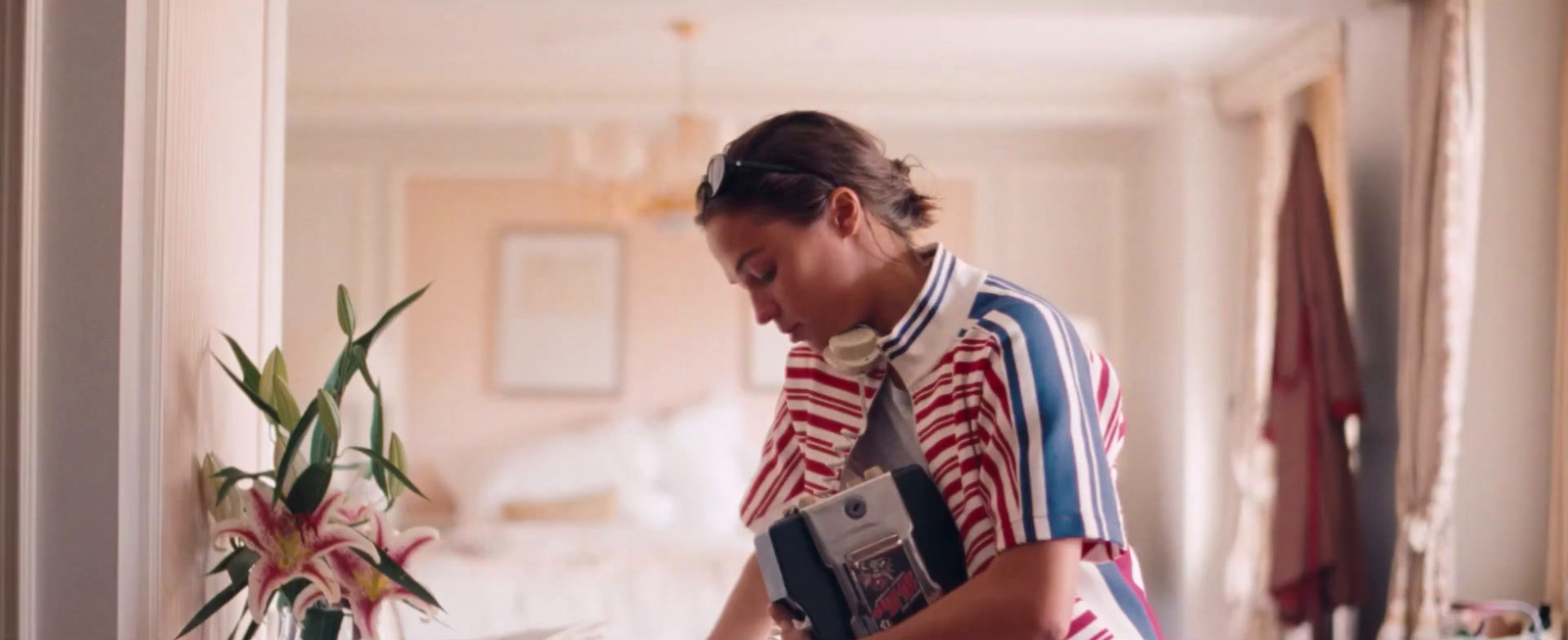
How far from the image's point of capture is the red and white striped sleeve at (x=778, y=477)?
157 centimetres

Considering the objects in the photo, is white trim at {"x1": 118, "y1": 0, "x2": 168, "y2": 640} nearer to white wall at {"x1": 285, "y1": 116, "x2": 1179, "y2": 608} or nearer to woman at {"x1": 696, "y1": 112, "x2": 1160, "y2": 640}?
woman at {"x1": 696, "y1": 112, "x2": 1160, "y2": 640}

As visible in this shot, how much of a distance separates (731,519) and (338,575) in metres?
3.71

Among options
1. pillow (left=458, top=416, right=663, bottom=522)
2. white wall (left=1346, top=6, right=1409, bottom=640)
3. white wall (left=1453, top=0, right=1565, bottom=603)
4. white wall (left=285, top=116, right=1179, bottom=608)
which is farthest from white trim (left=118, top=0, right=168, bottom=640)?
white wall (left=285, top=116, right=1179, bottom=608)

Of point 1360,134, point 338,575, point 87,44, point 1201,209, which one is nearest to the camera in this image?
point 87,44

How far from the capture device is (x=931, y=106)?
17.5 feet

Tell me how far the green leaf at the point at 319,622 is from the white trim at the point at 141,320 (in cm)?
16

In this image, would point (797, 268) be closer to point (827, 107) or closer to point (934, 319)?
point (934, 319)

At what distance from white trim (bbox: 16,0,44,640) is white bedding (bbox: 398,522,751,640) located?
213 cm

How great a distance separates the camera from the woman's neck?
135 centimetres

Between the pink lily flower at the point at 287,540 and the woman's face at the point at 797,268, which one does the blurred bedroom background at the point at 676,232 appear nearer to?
the pink lily flower at the point at 287,540

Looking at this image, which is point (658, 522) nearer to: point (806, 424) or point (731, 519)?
point (731, 519)

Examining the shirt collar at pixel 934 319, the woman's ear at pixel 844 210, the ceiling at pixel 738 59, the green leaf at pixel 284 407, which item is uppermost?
the ceiling at pixel 738 59

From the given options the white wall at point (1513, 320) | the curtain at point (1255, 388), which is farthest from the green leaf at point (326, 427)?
the curtain at point (1255, 388)

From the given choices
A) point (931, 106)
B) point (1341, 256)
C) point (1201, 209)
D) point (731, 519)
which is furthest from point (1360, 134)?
point (731, 519)
